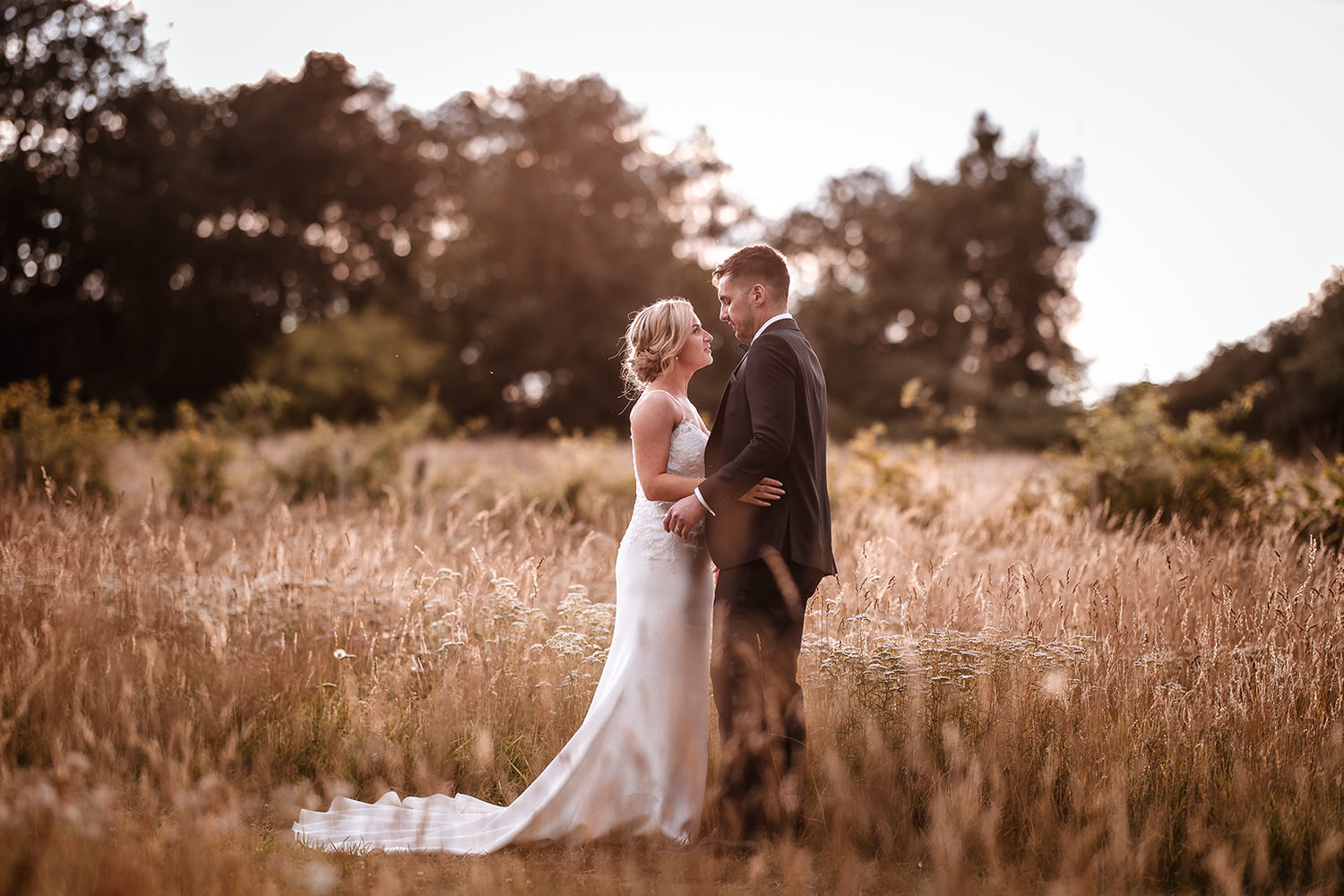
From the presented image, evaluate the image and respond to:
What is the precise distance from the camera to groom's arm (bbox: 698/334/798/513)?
3.39 metres

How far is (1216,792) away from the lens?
3.58 metres

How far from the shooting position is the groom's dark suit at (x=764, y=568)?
11.3ft

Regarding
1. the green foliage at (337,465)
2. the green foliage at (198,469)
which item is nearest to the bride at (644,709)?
the green foliage at (337,465)

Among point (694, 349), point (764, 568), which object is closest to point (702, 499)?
point (764, 568)

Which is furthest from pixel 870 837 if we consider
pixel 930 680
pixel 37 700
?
pixel 37 700

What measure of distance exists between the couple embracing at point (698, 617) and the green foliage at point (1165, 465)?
20.8 ft

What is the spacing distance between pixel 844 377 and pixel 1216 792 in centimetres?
3514

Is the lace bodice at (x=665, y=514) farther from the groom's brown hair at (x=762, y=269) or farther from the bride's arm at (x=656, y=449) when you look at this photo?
the groom's brown hair at (x=762, y=269)

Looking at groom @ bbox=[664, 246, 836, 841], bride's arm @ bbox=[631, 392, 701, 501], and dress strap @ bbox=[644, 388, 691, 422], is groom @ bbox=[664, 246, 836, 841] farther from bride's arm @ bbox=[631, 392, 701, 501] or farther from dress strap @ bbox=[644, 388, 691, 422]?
dress strap @ bbox=[644, 388, 691, 422]

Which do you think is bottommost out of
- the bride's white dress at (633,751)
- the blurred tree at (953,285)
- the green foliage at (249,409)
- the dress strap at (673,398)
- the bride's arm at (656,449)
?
the bride's white dress at (633,751)

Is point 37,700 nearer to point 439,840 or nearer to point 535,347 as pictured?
point 439,840

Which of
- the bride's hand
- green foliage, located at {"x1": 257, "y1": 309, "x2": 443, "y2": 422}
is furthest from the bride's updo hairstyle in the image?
green foliage, located at {"x1": 257, "y1": 309, "x2": 443, "y2": 422}

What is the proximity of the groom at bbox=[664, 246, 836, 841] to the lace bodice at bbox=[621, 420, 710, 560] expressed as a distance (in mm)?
182

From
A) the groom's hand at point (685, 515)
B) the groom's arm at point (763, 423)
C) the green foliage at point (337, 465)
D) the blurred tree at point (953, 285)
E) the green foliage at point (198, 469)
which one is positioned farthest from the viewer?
the blurred tree at point (953, 285)
